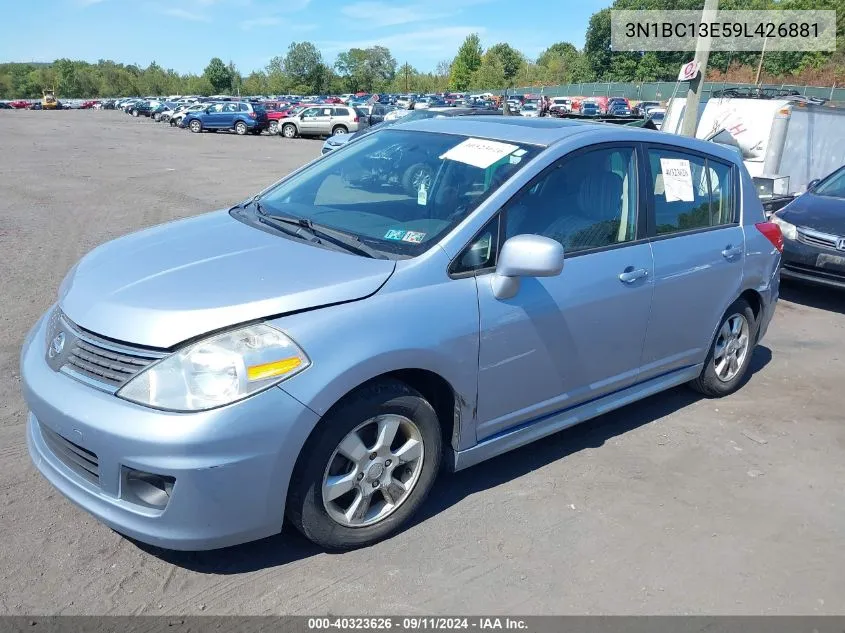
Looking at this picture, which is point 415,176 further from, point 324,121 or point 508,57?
point 508,57

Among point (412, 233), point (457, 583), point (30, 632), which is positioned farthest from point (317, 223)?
point (30, 632)

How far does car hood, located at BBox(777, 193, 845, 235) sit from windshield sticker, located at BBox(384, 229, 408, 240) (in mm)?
5953

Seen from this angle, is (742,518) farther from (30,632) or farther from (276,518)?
(30,632)

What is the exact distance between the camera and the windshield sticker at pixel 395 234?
3.23m

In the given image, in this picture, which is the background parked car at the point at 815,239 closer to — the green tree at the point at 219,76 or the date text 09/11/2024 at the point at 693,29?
the date text 09/11/2024 at the point at 693,29

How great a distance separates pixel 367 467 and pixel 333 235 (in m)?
1.11

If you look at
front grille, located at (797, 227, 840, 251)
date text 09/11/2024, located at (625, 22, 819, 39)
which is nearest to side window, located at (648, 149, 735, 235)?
front grille, located at (797, 227, 840, 251)

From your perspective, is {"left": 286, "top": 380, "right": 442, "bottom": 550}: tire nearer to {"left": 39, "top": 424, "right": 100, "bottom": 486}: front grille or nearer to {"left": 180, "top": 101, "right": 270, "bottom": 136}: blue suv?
{"left": 39, "top": 424, "right": 100, "bottom": 486}: front grille

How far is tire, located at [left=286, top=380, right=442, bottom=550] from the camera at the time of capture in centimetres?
274

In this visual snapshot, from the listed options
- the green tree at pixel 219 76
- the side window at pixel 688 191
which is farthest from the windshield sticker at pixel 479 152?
A: the green tree at pixel 219 76

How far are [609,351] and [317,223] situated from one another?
1689 mm

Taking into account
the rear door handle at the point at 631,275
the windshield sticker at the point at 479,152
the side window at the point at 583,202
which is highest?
the windshield sticker at the point at 479,152

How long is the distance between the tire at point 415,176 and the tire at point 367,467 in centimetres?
117

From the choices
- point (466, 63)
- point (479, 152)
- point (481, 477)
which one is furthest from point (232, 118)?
point (466, 63)
